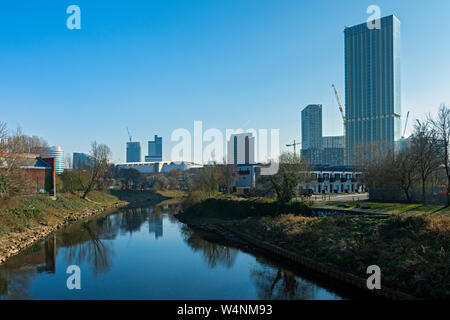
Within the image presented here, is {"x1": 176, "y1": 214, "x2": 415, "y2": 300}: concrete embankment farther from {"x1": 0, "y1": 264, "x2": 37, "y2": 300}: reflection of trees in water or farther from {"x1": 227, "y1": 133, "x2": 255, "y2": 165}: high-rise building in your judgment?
{"x1": 227, "y1": 133, "x2": 255, "y2": 165}: high-rise building

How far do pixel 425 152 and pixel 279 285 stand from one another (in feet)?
85.3

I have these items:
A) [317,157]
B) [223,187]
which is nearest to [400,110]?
[317,157]

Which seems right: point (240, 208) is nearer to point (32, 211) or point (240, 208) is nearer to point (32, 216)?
point (32, 216)

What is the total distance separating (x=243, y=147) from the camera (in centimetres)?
13788

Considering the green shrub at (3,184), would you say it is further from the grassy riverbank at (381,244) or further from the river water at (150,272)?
the grassy riverbank at (381,244)

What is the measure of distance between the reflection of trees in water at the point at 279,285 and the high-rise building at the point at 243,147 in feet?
337

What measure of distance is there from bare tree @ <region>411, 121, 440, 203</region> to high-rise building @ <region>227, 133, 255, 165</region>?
8720 centimetres

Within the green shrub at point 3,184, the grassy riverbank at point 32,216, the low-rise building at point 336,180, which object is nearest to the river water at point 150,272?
the grassy riverbank at point 32,216

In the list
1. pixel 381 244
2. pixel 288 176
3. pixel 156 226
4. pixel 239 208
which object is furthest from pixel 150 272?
pixel 156 226

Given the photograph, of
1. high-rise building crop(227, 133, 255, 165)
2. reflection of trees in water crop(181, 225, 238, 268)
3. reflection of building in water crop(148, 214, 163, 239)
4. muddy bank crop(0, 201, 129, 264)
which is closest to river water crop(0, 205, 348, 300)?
reflection of trees in water crop(181, 225, 238, 268)

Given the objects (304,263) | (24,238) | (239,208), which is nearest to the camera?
(304,263)

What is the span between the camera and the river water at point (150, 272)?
52.3 feet

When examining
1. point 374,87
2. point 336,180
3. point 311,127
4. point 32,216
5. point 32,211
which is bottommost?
point 32,216

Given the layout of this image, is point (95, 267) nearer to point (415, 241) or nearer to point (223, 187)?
point (415, 241)
